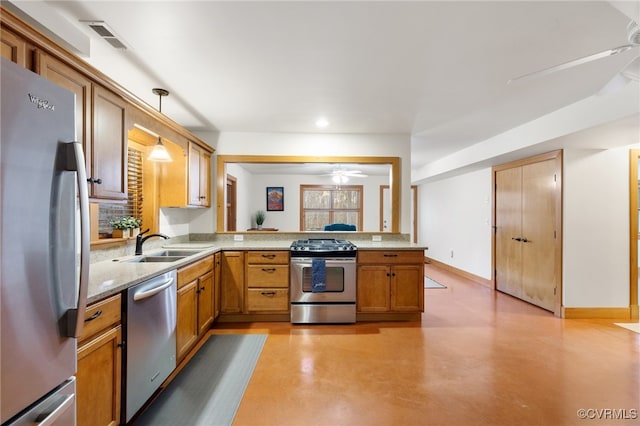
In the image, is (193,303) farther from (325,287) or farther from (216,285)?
(325,287)

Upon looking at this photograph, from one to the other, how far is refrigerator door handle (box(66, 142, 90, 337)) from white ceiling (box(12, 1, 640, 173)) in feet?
3.49

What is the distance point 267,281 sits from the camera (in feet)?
10.8

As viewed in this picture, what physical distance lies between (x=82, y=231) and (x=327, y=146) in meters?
3.21

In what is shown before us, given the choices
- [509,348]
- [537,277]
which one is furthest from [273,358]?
[537,277]

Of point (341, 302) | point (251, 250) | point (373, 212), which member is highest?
point (373, 212)

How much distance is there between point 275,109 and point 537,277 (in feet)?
13.1

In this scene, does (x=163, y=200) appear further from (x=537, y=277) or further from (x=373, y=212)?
(x=373, y=212)

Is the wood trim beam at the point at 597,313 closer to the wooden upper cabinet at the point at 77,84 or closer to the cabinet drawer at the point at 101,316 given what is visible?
the cabinet drawer at the point at 101,316

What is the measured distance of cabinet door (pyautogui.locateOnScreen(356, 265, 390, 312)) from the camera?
3.34 m

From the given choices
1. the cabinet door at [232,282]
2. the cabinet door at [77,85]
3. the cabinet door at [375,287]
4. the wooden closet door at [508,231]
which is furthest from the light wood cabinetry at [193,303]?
the wooden closet door at [508,231]

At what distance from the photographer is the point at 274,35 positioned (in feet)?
5.85

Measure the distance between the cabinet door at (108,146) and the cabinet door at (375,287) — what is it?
2.45m

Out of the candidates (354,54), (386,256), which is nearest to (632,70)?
(354,54)

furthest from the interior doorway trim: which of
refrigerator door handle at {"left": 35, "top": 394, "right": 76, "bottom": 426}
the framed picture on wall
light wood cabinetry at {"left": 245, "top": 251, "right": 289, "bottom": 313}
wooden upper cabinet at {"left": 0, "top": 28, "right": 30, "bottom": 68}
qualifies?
the framed picture on wall
